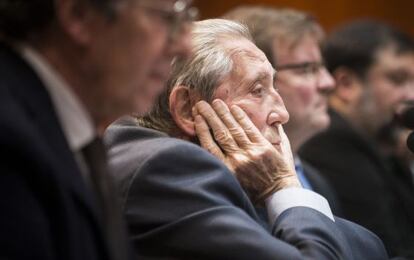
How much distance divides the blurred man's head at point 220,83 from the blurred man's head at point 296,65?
45.5 inches

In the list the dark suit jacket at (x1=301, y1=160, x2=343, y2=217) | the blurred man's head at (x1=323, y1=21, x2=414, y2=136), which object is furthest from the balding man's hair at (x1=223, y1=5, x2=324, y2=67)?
the blurred man's head at (x1=323, y1=21, x2=414, y2=136)

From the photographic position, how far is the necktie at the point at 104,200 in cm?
142

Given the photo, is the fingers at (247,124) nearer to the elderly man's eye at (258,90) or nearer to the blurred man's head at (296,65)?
the elderly man's eye at (258,90)

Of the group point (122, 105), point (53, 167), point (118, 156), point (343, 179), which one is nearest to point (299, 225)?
point (118, 156)

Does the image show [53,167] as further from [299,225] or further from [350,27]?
[350,27]

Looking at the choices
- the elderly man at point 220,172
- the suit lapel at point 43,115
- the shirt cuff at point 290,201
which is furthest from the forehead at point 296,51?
the suit lapel at point 43,115

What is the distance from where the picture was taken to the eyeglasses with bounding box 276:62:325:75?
339 centimetres

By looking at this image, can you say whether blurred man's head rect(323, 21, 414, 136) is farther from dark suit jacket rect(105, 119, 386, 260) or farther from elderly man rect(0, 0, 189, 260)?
elderly man rect(0, 0, 189, 260)

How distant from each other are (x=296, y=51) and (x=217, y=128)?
1.45 metres

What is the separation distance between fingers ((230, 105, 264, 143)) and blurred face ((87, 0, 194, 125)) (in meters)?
0.60

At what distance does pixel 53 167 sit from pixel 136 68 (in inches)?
8.3

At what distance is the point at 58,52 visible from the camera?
139cm

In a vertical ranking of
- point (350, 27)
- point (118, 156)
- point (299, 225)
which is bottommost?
point (350, 27)

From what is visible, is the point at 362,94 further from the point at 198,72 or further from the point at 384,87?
the point at 198,72
